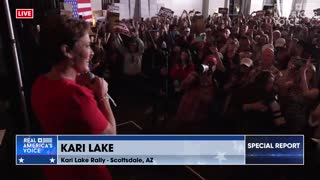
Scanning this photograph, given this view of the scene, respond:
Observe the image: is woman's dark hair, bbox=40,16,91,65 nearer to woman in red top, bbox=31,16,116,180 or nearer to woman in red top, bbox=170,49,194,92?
woman in red top, bbox=31,16,116,180

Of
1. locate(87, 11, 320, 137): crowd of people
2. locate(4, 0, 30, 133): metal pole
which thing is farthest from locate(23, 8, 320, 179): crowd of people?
locate(4, 0, 30, 133): metal pole

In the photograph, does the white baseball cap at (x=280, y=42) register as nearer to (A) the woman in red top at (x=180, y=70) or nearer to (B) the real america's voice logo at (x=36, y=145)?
(A) the woman in red top at (x=180, y=70)

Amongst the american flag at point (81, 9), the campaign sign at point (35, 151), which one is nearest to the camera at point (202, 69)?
the american flag at point (81, 9)

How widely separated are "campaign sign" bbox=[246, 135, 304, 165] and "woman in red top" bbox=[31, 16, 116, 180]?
42 centimetres

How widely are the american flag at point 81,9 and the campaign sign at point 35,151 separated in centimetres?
37

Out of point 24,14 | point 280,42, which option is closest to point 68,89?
point 24,14

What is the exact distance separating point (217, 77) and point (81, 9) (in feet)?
1.54

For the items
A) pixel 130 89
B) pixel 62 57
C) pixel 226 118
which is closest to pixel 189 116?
pixel 226 118

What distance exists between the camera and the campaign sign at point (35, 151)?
907 millimetres

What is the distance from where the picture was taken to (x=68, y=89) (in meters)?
0.72

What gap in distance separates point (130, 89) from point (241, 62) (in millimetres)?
397

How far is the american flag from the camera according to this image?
924mm

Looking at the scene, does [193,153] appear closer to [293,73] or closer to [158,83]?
[158,83]

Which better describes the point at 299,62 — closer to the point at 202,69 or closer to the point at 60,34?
the point at 202,69
